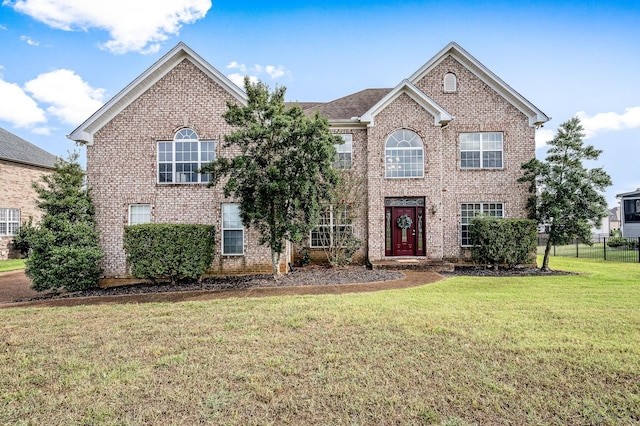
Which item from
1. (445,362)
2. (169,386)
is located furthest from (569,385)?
(169,386)

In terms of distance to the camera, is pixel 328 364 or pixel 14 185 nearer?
pixel 328 364

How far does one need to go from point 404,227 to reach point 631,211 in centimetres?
2986

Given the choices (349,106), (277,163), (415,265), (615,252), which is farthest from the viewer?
(615,252)

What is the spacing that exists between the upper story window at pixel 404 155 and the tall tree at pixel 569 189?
4.34m

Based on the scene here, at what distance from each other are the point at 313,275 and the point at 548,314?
728 cm

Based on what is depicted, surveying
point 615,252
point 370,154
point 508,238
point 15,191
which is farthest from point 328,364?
point 15,191

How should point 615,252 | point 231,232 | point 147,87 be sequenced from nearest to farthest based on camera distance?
1. point 147,87
2. point 231,232
3. point 615,252

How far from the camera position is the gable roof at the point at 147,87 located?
43.2 ft

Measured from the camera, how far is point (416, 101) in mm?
15016

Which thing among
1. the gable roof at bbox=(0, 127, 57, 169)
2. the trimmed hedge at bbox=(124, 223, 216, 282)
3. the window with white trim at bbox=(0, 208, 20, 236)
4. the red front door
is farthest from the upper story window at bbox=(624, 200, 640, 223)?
the window with white trim at bbox=(0, 208, 20, 236)

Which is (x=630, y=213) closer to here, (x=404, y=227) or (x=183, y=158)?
(x=404, y=227)

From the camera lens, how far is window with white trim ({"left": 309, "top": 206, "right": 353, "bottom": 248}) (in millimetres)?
15141

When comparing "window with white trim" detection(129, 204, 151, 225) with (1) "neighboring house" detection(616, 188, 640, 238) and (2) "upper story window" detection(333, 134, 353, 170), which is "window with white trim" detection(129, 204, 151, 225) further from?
(1) "neighboring house" detection(616, 188, 640, 238)

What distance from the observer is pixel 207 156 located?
44.9ft
